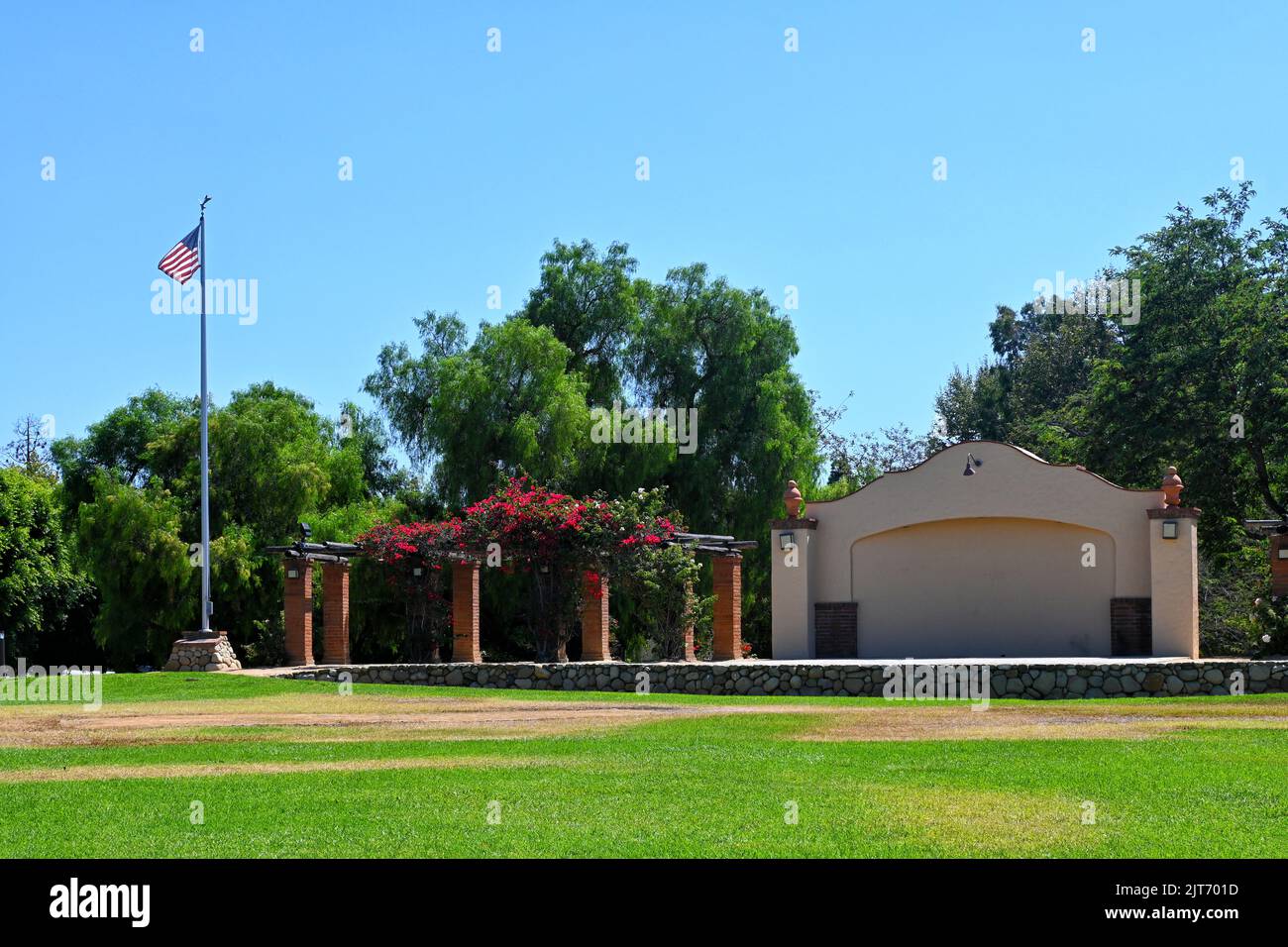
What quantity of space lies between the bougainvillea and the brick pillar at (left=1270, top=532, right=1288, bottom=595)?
36.7 ft

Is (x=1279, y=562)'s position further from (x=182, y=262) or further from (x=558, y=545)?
(x=182, y=262)

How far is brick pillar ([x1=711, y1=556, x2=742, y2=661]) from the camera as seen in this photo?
1222 inches

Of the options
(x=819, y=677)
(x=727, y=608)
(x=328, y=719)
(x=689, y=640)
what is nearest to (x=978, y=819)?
(x=328, y=719)

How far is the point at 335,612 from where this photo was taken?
32.0 metres

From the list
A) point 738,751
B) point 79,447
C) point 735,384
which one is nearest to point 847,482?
point 735,384

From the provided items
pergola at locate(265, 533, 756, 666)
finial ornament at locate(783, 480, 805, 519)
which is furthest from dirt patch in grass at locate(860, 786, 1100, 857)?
pergola at locate(265, 533, 756, 666)

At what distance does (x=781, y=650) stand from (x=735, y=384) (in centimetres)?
1352

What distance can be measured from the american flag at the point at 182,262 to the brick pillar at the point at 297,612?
6.16m

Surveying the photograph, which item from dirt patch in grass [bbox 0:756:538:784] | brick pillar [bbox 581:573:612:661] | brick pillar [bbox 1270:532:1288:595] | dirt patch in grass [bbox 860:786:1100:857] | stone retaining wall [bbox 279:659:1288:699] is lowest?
stone retaining wall [bbox 279:659:1288:699]

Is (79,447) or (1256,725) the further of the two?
(79,447)

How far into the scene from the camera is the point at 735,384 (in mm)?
41719

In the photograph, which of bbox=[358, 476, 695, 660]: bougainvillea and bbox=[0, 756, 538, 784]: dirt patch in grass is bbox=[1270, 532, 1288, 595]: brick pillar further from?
bbox=[0, 756, 538, 784]: dirt patch in grass

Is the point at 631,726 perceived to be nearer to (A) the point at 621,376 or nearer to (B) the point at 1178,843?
(B) the point at 1178,843

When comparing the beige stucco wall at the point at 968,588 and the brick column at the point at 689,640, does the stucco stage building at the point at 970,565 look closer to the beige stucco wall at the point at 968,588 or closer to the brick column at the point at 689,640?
the beige stucco wall at the point at 968,588
